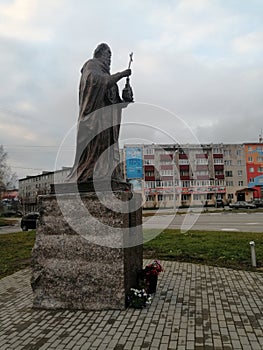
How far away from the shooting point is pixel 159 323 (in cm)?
399

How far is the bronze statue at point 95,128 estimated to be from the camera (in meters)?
5.26

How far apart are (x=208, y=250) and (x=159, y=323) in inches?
217

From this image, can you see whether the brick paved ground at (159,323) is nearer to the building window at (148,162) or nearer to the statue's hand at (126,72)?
the statue's hand at (126,72)

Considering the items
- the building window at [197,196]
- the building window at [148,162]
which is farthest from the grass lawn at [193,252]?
the building window at [197,196]

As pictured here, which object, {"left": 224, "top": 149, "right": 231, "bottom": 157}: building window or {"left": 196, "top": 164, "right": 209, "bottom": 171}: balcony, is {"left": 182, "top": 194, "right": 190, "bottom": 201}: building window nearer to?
{"left": 196, "top": 164, "right": 209, "bottom": 171}: balcony

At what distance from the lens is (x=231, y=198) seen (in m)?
54.0

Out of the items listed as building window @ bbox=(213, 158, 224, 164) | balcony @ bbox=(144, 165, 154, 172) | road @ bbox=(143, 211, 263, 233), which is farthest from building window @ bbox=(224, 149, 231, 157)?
road @ bbox=(143, 211, 263, 233)

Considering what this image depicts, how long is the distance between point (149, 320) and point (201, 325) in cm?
70

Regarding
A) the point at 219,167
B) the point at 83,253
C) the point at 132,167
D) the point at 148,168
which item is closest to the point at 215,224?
the point at 132,167

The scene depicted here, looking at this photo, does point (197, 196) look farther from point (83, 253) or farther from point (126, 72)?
point (83, 253)

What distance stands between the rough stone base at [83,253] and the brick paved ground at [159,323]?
0.76 ft

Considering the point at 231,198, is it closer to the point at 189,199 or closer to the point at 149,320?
the point at 189,199

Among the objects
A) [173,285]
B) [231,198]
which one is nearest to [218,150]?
[231,198]

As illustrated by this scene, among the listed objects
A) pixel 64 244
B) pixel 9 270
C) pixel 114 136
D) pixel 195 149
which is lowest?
pixel 9 270
